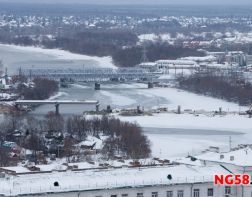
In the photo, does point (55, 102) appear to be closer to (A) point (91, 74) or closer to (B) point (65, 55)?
(A) point (91, 74)

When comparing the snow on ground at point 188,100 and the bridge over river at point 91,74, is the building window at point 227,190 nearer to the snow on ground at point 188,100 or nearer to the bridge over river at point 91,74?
the snow on ground at point 188,100

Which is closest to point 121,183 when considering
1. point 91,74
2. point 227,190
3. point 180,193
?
point 180,193

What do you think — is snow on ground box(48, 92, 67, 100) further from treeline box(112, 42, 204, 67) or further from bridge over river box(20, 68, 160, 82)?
treeline box(112, 42, 204, 67)

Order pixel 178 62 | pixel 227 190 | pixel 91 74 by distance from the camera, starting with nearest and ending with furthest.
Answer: pixel 227 190 → pixel 91 74 → pixel 178 62

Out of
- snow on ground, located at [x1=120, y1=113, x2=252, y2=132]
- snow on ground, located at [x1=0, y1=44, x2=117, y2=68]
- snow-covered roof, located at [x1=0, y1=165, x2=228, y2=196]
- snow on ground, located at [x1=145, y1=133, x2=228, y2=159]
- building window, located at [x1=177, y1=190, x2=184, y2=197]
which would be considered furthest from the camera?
snow on ground, located at [x1=0, y1=44, x2=117, y2=68]

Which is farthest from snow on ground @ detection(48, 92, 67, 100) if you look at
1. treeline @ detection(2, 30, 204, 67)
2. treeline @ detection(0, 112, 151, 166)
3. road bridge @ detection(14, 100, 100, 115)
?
treeline @ detection(2, 30, 204, 67)

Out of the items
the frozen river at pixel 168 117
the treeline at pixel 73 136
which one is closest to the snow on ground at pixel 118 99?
the frozen river at pixel 168 117
